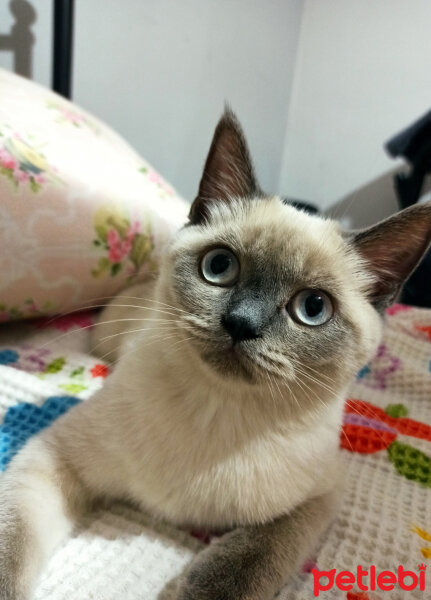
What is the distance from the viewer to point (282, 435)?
→ 777 millimetres

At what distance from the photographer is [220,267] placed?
2.49 feet

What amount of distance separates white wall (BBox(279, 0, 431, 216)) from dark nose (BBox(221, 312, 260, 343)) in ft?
8.06

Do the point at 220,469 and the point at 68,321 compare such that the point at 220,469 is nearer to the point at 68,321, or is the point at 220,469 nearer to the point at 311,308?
the point at 311,308

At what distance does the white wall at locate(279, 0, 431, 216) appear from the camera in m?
2.59

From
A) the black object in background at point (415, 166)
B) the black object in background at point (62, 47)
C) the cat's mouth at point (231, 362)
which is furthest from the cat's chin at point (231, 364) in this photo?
the black object in background at point (415, 166)

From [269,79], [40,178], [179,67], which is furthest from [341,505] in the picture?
[269,79]

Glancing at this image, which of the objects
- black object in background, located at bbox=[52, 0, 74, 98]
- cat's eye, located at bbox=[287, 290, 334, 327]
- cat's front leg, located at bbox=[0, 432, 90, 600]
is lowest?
cat's front leg, located at bbox=[0, 432, 90, 600]

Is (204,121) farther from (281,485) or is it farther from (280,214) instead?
(281,485)

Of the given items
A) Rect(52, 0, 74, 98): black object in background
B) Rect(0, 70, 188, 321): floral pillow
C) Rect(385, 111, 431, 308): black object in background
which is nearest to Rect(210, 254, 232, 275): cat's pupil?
Rect(0, 70, 188, 321): floral pillow

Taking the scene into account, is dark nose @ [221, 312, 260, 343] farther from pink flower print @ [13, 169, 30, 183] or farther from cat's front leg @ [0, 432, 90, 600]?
pink flower print @ [13, 169, 30, 183]

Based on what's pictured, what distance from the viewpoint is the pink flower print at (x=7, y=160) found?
40.7 inches

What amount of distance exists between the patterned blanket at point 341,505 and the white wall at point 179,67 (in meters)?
0.93

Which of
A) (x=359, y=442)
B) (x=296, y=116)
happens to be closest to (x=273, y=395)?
(x=359, y=442)

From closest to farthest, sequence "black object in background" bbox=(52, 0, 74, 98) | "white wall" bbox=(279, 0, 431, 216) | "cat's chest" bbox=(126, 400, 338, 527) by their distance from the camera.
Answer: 1. "cat's chest" bbox=(126, 400, 338, 527)
2. "black object in background" bbox=(52, 0, 74, 98)
3. "white wall" bbox=(279, 0, 431, 216)
